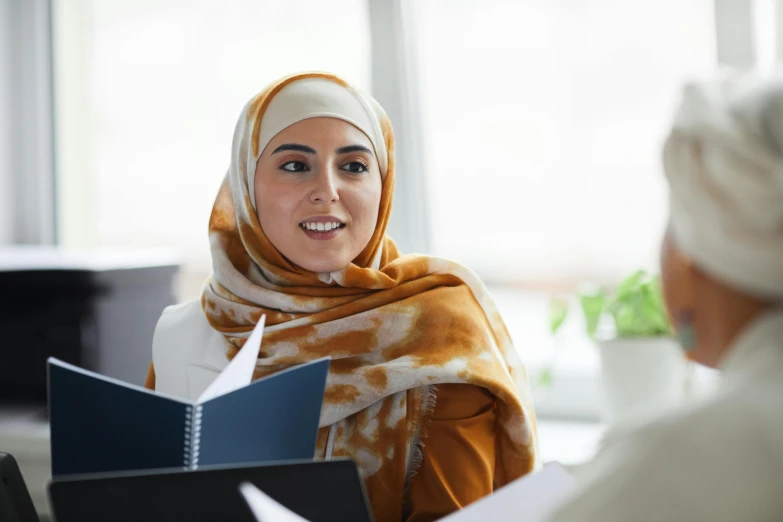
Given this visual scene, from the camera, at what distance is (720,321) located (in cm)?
69

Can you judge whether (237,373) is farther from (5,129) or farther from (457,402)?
(5,129)

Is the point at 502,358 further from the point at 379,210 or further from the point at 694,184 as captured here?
the point at 694,184

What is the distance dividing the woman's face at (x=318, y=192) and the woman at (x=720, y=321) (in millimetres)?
885

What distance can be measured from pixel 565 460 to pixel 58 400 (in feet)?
4.63

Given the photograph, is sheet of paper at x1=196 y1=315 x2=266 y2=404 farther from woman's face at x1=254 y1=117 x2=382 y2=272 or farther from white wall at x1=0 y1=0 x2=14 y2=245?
white wall at x1=0 y1=0 x2=14 y2=245

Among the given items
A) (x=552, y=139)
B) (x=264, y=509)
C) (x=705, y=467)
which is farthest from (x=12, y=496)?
(x=552, y=139)

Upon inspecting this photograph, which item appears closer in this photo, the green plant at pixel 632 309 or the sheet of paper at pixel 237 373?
the sheet of paper at pixel 237 373

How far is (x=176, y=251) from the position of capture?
10.0ft

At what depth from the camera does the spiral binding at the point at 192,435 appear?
1.02 m

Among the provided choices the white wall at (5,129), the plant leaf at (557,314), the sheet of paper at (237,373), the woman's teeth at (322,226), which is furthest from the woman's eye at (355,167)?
the white wall at (5,129)

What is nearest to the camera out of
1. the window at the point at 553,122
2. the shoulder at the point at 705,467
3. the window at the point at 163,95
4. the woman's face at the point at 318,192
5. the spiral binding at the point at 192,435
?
the shoulder at the point at 705,467

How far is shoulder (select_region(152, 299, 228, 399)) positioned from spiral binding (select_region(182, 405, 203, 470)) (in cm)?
55

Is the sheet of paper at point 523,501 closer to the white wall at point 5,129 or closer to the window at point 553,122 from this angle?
the window at point 553,122

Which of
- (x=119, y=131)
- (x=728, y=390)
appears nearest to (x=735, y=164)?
(x=728, y=390)
